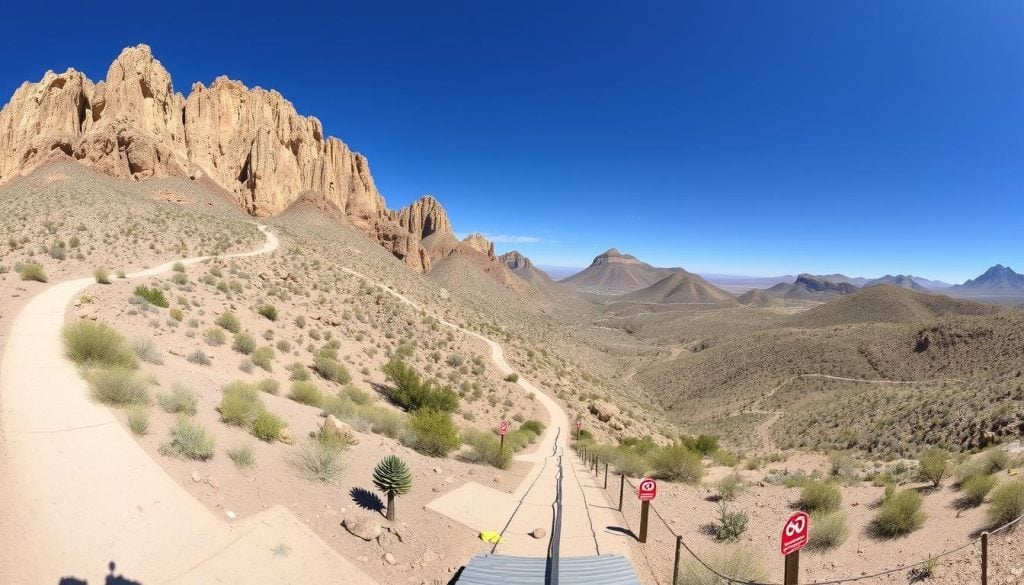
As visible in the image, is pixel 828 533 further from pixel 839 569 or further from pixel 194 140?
pixel 194 140

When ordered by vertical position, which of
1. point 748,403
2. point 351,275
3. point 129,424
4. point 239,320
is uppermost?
point 351,275

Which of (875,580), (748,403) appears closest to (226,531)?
(875,580)

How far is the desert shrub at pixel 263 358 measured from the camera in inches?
669

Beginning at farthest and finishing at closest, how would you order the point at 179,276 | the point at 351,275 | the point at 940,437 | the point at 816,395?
the point at 816,395 → the point at 351,275 → the point at 179,276 → the point at 940,437

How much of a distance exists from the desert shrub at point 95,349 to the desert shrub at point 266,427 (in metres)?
3.92

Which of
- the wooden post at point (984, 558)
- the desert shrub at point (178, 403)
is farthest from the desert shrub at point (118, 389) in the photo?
the wooden post at point (984, 558)

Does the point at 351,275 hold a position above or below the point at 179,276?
above

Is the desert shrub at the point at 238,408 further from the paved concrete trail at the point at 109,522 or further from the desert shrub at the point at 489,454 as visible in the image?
the desert shrub at the point at 489,454

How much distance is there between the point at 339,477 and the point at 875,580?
9233 mm

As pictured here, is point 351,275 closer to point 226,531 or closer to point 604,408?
point 604,408

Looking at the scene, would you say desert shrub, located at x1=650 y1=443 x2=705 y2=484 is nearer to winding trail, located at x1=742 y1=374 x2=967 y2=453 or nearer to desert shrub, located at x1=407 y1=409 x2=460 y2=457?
desert shrub, located at x1=407 y1=409 x2=460 y2=457

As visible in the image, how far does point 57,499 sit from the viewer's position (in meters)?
5.57

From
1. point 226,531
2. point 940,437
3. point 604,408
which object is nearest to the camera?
point 226,531

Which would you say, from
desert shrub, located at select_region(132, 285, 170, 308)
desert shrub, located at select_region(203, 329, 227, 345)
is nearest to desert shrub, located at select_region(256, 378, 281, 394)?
desert shrub, located at select_region(203, 329, 227, 345)
